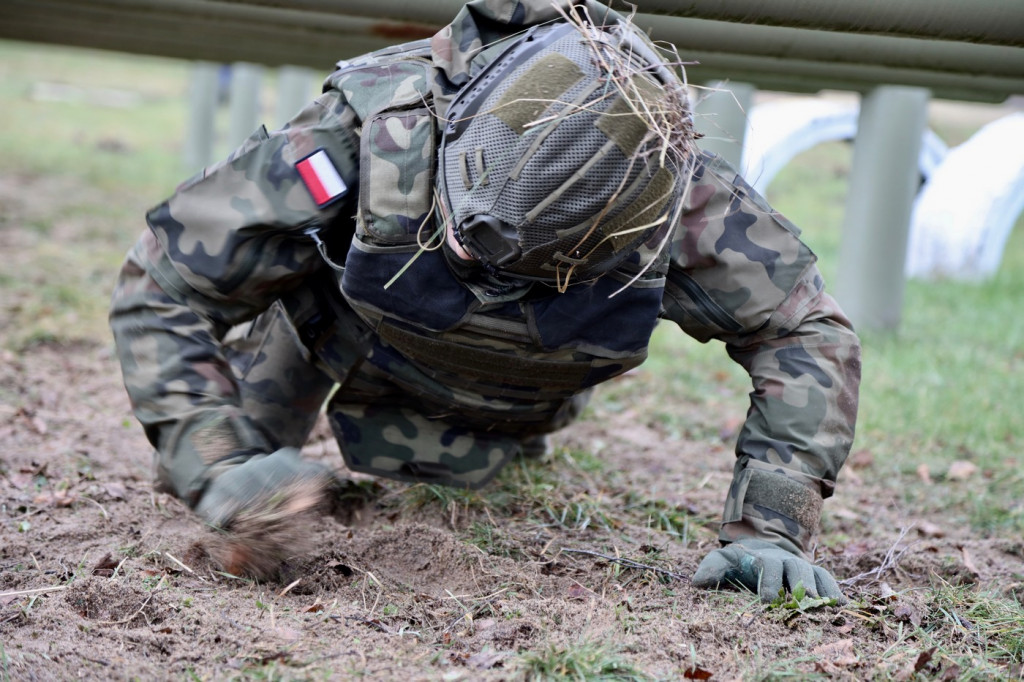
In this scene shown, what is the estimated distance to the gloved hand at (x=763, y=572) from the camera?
2180 mm

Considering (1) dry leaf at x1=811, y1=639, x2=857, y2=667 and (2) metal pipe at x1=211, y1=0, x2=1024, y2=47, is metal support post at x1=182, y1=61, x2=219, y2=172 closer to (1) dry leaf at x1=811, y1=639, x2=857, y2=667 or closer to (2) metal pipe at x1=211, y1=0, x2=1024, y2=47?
(2) metal pipe at x1=211, y1=0, x2=1024, y2=47

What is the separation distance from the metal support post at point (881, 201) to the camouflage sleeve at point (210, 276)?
3.95 m

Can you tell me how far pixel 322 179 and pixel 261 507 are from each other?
71 centimetres

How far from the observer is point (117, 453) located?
129 inches

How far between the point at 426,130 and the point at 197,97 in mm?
9767

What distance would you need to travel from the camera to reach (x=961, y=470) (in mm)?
3678

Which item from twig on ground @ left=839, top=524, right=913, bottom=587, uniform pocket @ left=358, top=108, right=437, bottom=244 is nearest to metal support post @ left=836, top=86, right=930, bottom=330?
twig on ground @ left=839, top=524, right=913, bottom=587

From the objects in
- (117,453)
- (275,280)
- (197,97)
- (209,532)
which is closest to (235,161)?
(275,280)

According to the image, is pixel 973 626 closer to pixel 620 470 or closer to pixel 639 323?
pixel 639 323

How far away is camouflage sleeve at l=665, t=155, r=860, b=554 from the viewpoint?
7.80ft

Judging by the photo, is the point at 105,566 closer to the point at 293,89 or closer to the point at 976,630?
the point at 976,630

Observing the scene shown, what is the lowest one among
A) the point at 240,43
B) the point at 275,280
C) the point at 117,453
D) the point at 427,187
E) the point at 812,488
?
the point at 117,453

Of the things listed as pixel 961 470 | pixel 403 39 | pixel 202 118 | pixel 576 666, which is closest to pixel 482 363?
pixel 576 666

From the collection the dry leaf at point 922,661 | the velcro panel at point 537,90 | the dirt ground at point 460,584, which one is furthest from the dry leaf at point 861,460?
the velcro panel at point 537,90
